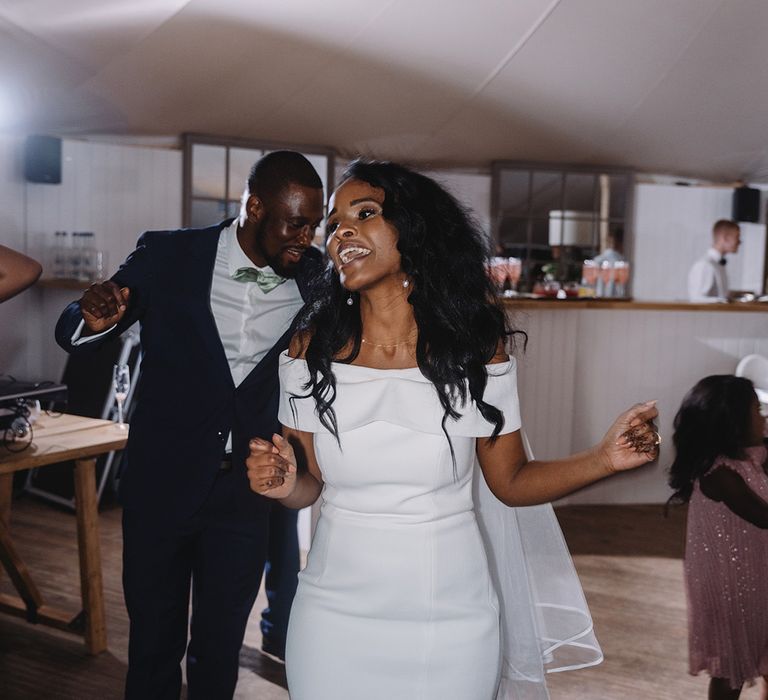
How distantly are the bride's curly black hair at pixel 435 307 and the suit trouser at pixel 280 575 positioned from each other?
1.64 metres

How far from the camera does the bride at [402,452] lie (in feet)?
4.71

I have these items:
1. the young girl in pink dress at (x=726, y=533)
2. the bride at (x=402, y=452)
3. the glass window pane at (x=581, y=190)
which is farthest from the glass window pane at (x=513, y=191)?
the bride at (x=402, y=452)

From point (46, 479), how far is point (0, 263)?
372cm

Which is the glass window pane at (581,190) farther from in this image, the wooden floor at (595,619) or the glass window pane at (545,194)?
the wooden floor at (595,619)

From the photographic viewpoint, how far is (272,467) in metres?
1.43

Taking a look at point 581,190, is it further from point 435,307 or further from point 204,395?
point 435,307

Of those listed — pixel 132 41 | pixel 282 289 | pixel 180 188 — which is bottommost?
pixel 282 289

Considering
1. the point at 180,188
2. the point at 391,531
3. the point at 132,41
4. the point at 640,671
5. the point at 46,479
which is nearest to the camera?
the point at 391,531

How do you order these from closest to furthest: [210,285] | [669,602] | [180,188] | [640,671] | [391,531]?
[391,531] → [210,285] → [640,671] → [669,602] → [180,188]

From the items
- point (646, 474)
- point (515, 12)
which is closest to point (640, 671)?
point (646, 474)

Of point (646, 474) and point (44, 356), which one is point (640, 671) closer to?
point (646, 474)

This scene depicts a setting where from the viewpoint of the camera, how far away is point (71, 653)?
3.08 meters

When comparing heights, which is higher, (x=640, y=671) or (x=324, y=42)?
(x=324, y=42)

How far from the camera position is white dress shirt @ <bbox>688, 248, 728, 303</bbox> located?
6.64 m
